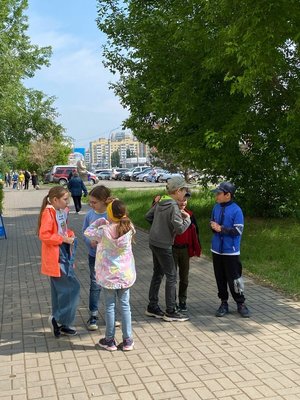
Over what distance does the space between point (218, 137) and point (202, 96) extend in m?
1.40

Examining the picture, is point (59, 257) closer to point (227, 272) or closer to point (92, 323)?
point (92, 323)

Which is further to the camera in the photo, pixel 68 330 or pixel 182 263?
pixel 182 263

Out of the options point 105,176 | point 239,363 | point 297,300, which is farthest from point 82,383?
point 105,176

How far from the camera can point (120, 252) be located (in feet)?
15.7

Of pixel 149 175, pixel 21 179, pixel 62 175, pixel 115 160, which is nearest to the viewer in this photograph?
pixel 62 175

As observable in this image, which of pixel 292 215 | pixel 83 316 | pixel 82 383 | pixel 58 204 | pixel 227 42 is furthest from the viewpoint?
pixel 292 215

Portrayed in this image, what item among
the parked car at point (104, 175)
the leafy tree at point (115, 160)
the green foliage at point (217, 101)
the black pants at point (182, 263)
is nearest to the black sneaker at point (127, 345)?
the black pants at point (182, 263)

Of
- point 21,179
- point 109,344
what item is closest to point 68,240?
point 109,344

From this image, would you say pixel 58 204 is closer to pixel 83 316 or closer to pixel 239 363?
pixel 83 316

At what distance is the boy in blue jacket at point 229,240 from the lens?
578cm

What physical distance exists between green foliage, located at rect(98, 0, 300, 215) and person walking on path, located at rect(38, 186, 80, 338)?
4234 millimetres

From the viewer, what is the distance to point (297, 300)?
260 inches

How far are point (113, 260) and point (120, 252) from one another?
0.10 metres

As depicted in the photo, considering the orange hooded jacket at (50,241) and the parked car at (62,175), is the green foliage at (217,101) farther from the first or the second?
the parked car at (62,175)
